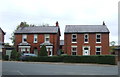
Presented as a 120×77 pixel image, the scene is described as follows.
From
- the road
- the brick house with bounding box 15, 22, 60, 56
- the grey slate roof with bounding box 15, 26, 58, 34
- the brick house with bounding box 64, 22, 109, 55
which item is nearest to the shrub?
the brick house with bounding box 15, 22, 60, 56

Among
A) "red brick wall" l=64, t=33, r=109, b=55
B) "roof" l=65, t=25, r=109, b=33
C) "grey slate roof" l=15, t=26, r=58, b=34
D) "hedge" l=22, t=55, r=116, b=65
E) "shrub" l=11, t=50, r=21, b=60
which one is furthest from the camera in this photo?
"grey slate roof" l=15, t=26, r=58, b=34

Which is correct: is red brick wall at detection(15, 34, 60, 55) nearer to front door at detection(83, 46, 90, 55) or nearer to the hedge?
front door at detection(83, 46, 90, 55)

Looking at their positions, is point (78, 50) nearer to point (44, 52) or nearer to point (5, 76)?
point (44, 52)

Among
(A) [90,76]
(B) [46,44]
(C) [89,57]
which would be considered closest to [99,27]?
(B) [46,44]

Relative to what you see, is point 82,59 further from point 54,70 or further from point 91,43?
point 54,70

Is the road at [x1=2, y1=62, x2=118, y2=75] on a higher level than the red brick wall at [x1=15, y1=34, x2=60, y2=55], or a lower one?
lower

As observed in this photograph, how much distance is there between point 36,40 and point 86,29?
1024 centimetres

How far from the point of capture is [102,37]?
174 feet

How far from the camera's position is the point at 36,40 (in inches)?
2186

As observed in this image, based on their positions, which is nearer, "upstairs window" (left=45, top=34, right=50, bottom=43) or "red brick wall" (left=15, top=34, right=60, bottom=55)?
"red brick wall" (left=15, top=34, right=60, bottom=55)

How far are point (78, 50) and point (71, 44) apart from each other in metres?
1.78

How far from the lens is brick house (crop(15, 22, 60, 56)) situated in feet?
180

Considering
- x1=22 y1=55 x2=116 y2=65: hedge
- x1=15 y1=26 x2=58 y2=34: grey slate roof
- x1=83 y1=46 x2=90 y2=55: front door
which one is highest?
x1=15 y1=26 x2=58 y2=34: grey slate roof

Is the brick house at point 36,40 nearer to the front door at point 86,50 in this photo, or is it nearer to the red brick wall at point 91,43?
the red brick wall at point 91,43
